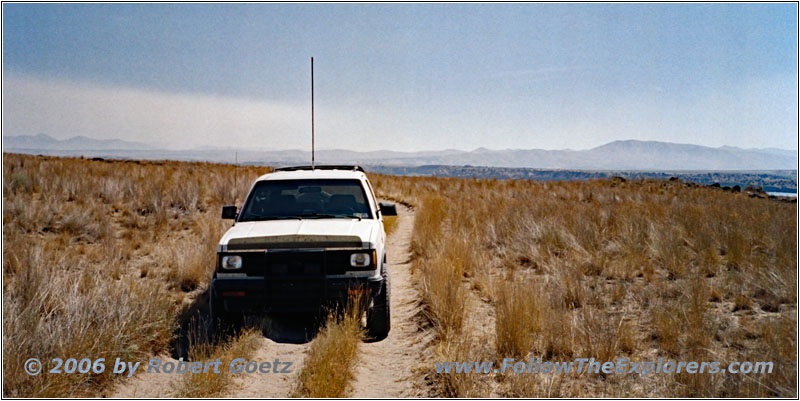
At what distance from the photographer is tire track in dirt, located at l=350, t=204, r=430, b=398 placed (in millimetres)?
4590

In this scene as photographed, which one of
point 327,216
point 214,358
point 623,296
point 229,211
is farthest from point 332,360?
point 623,296

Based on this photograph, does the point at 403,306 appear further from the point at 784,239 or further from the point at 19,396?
the point at 784,239

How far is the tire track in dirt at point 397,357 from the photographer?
15.1 feet

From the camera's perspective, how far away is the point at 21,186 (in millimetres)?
15180

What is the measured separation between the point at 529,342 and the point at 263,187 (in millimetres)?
3980

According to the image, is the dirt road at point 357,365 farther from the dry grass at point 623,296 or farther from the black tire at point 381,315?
the dry grass at point 623,296

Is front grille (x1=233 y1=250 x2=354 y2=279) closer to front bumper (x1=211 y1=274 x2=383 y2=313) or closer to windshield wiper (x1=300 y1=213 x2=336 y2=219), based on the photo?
front bumper (x1=211 y1=274 x2=383 y2=313)

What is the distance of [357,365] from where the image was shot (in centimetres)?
505

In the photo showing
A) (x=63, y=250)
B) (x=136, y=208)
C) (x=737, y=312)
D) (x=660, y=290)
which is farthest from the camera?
(x=136, y=208)

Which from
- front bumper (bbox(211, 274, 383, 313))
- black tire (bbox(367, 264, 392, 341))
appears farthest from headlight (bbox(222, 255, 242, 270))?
black tire (bbox(367, 264, 392, 341))

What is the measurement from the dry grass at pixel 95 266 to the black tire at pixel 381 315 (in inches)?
86.0

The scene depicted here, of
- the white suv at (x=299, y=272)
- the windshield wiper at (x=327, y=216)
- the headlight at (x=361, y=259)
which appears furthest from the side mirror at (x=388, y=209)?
the headlight at (x=361, y=259)

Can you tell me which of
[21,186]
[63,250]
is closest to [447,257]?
[63,250]

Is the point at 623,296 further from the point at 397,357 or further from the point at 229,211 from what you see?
the point at 229,211
